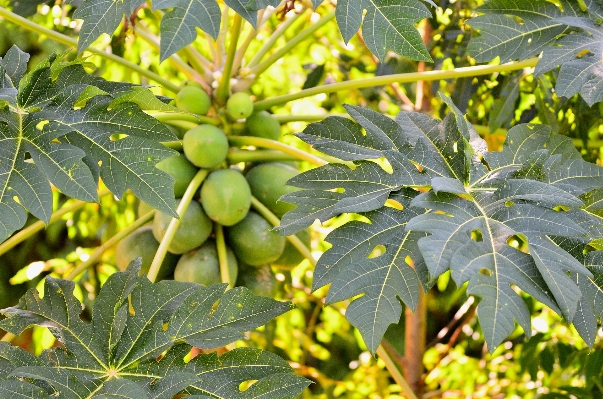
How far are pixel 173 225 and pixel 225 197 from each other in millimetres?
139

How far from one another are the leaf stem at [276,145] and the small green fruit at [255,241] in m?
0.16

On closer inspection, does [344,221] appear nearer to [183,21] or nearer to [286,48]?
[286,48]

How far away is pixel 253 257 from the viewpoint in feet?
5.20

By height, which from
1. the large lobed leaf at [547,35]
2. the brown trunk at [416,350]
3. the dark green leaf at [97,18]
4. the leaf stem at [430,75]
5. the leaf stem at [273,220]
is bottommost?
the brown trunk at [416,350]

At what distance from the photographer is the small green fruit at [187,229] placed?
1498mm

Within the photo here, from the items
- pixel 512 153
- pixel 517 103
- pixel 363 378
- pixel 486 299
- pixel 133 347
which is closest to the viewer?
pixel 486 299

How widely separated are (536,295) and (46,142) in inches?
31.4

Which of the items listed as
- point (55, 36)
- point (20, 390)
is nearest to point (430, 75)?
point (55, 36)

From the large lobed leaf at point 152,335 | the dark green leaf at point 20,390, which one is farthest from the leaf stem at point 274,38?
the dark green leaf at point 20,390

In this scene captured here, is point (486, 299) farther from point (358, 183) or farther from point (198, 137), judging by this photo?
point (198, 137)

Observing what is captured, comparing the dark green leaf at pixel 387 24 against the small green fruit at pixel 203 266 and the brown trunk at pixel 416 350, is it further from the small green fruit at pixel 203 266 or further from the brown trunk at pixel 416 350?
the brown trunk at pixel 416 350

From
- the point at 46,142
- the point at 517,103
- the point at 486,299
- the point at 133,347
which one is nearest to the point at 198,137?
the point at 46,142

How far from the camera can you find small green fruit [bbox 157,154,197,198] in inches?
60.2

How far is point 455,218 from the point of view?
3.45ft
